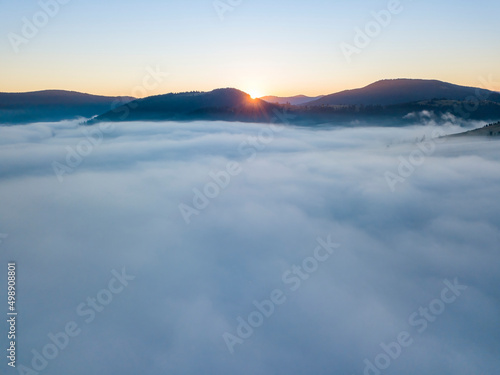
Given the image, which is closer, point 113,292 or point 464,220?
point 113,292

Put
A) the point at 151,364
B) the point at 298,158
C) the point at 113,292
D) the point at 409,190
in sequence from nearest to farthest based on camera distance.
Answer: the point at 151,364 < the point at 113,292 < the point at 409,190 < the point at 298,158

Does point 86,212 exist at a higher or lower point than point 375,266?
higher

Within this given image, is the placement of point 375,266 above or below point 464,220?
below

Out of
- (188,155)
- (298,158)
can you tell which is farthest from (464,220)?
(188,155)

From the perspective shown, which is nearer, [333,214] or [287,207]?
[333,214]

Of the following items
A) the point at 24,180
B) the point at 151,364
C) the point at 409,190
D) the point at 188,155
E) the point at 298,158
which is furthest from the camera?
the point at 188,155

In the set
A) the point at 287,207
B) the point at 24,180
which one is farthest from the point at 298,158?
the point at 24,180

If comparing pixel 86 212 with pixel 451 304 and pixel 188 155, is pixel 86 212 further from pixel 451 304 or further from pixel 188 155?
pixel 451 304

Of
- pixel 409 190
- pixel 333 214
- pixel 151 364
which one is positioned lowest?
pixel 151 364

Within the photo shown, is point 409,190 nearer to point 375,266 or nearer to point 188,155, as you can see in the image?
point 375,266
